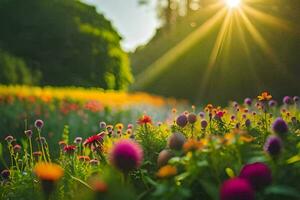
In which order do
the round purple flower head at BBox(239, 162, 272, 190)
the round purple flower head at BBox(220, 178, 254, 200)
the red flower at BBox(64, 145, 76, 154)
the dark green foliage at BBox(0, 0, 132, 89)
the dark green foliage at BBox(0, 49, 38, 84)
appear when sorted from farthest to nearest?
the dark green foliage at BBox(0, 0, 132, 89) → the dark green foliage at BBox(0, 49, 38, 84) → the red flower at BBox(64, 145, 76, 154) → the round purple flower head at BBox(239, 162, 272, 190) → the round purple flower head at BBox(220, 178, 254, 200)

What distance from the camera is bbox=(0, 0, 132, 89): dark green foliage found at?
19000 mm

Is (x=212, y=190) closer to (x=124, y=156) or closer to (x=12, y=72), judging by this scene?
(x=124, y=156)

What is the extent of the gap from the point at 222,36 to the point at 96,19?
4.93m

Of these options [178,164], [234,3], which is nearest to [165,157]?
[178,164]

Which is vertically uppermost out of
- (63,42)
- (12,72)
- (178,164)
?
(63,42)

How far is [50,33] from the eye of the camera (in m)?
19.2

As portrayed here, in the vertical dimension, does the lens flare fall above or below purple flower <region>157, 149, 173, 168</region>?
above

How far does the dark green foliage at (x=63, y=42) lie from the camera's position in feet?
62.3

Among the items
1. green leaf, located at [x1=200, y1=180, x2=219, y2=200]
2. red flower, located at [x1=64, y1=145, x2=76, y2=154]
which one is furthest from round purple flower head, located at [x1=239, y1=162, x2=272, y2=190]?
red flower, located at [x1=64, y1=145, x2=76, y2=154]

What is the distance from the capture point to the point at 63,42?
19.2 metres

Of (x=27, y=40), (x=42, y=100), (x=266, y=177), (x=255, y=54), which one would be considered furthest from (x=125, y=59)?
(x=266, y=177)

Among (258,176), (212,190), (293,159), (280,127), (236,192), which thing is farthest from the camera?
(280,127)

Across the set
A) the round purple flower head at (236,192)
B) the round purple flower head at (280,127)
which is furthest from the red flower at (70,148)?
the round purple flower head at (236,192)

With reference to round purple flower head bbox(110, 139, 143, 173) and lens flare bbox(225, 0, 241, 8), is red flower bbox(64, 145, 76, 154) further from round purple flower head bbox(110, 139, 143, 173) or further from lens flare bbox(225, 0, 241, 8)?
lens flare bbox(225, 0, 241, 8)
